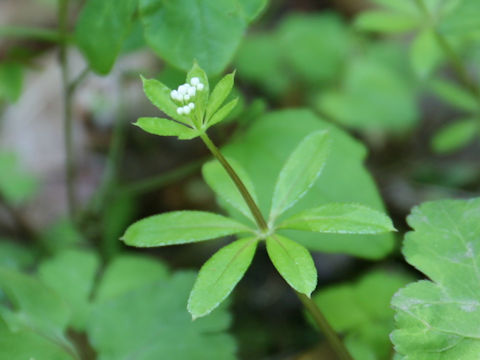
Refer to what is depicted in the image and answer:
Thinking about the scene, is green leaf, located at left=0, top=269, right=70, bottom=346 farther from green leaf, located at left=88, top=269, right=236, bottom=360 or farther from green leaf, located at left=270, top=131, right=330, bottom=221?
green leaf, located at left=270, top=131, right=330, bottom=221

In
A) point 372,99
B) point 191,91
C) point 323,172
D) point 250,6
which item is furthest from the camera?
point 372,99

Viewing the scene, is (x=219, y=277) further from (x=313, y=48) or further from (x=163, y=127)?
(x=313, y=48)

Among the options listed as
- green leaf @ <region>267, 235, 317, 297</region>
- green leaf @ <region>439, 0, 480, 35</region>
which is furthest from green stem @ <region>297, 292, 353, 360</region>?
green leaf @ <region>439, 0, 480, 35</region>

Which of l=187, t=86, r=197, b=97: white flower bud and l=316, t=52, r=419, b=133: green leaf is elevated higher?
l=187, t=86, r=197, b=97: white flower bud

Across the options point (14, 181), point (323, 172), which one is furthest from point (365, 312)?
point (14, 181)

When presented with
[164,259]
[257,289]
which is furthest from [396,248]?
[164,259]

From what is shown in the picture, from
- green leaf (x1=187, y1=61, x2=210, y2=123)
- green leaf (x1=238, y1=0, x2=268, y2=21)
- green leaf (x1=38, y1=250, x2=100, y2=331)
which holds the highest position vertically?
green leaf (x1=238, y1=0, x2=268, y2=21)

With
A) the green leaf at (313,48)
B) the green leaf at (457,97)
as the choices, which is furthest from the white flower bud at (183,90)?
the green leaf at (313,48)

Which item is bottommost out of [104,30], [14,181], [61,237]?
[61,237]
